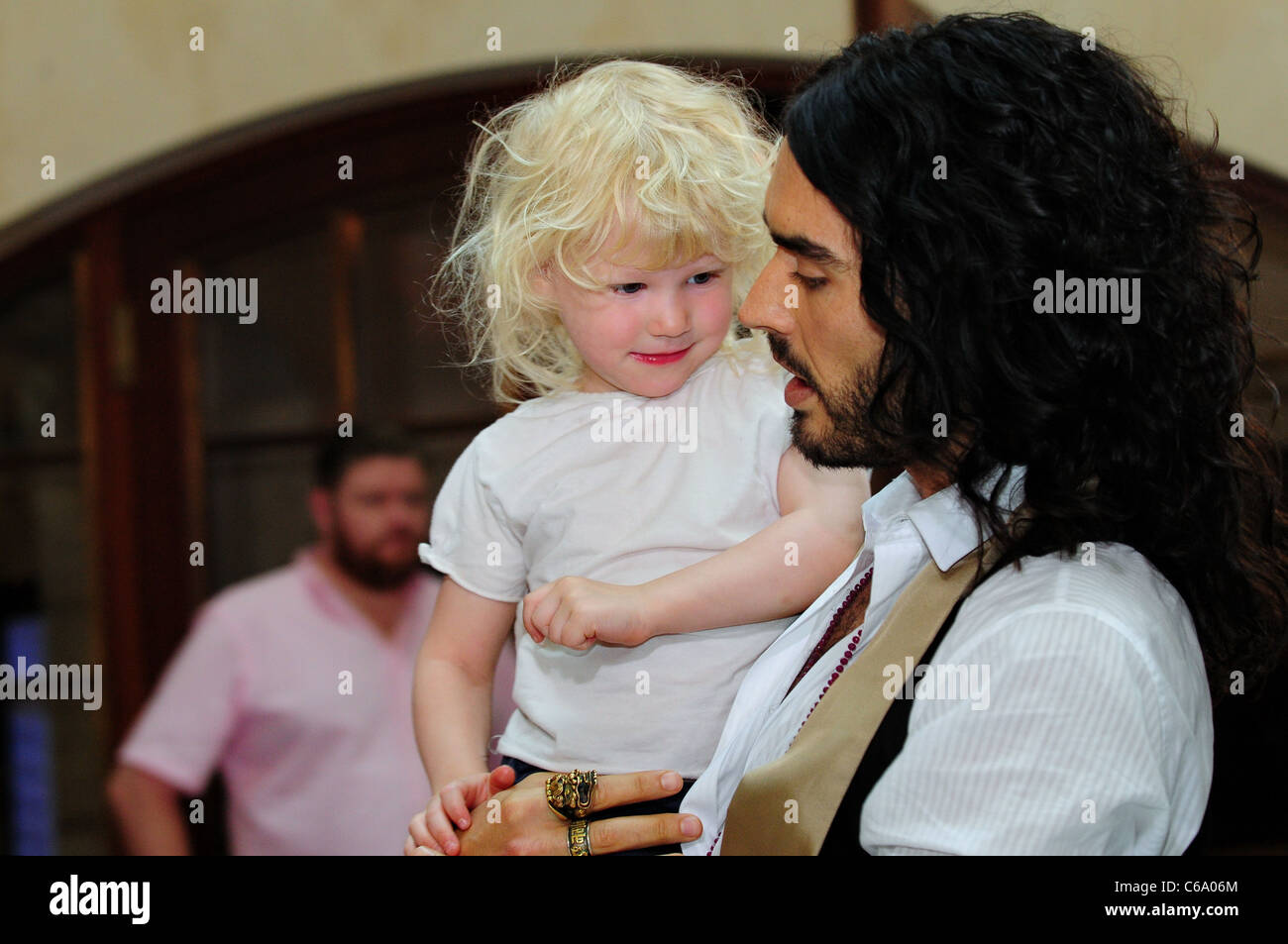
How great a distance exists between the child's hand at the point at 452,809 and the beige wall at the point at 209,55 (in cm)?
144

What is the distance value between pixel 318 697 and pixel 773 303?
1266 mm

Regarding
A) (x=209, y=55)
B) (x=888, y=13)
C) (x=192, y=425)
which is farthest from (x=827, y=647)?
(x=209, y=55)

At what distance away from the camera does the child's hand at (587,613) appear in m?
1.06

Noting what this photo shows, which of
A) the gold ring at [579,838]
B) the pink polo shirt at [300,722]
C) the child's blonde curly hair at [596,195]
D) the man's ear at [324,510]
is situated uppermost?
the child's blonde curly hair at [596,195]

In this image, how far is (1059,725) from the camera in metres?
0.82

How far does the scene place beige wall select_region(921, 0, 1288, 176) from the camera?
67.6 inches

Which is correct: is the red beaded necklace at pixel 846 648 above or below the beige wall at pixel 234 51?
below

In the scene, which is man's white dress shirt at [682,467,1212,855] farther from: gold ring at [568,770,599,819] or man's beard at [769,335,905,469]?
gold ring at [568,770,599,819]

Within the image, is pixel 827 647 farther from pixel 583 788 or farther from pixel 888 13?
pixel 888 13

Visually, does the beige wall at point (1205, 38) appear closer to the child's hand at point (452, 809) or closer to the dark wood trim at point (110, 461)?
the child's hand at point (452, 809)

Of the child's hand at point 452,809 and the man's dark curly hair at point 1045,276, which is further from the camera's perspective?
the child's hand at point 452,809

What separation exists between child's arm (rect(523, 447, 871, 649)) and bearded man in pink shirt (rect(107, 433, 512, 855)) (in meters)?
0.95

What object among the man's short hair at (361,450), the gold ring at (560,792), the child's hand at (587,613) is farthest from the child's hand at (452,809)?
the man's short hair at (361,450)
